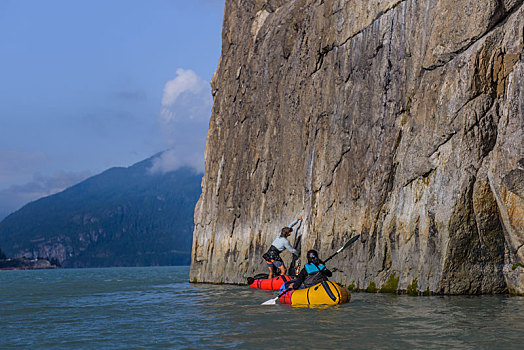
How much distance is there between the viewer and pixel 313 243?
85.9 feet

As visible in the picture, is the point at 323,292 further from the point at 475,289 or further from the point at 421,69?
the point at 421,69

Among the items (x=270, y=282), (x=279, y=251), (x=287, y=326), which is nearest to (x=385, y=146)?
(x=279, y=251)

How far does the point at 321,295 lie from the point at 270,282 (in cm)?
858

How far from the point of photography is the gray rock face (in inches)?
717

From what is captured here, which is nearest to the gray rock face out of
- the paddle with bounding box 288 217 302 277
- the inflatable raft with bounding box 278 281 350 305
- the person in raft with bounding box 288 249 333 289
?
the paddle with bounding box 288 217 302 277

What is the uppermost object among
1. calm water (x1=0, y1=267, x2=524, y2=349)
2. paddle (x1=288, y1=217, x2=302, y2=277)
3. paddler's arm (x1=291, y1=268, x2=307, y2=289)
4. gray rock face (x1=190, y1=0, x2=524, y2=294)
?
gray rock face (x1=190, y1=0, x2=524, y2=294)

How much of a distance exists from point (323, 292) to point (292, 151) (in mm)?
14308

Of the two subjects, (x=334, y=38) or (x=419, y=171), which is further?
(x=334, y=38)

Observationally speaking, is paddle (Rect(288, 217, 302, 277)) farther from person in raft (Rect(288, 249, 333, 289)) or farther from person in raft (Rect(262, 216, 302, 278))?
person in raft (Rect(288, 249, 333, 289))

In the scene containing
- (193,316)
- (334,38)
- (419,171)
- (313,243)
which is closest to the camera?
(193,316)

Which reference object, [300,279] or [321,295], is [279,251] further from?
[321,295]

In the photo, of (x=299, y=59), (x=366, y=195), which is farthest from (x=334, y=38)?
(x=366, y=195)

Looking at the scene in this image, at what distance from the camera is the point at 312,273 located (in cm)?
1817

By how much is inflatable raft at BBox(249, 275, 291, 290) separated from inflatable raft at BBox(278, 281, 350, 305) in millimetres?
6159
